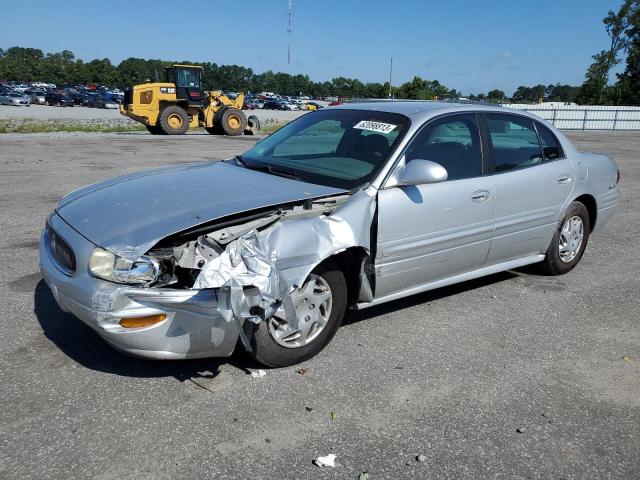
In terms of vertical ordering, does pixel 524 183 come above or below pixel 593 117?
below

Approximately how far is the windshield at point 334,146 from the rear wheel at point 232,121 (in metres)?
18.7

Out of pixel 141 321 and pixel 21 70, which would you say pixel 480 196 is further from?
pixel 21 70

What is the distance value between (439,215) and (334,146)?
3.51 feet

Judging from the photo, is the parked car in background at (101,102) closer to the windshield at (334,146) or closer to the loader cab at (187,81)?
the loader cab at (187,81)

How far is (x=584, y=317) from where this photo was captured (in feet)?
14.9

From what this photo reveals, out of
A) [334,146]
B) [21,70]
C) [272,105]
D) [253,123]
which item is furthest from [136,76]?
[334,146]

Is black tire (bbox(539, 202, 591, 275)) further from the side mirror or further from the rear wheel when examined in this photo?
the rear wheel

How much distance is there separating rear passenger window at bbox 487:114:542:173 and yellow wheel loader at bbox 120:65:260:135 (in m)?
19.1

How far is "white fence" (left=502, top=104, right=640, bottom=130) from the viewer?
31156 millimetres

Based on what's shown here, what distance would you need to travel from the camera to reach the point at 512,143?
481 cm

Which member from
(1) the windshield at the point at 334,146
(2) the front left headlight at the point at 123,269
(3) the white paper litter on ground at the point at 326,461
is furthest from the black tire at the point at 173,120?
(3) the white paper litter on ground at the point at 326,461

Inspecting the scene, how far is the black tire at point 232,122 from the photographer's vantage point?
23.0 m

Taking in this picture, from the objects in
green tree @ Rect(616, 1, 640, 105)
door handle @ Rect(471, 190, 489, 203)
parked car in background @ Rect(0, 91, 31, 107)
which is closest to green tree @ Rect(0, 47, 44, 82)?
parked car in background @ Rect(0, 91, 31, 107)

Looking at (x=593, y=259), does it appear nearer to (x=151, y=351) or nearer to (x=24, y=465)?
(x=151, y=351)
